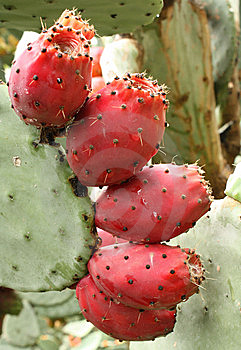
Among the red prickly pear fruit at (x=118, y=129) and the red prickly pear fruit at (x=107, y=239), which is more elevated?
the red prickly pear fruit at (x=118, y=129)

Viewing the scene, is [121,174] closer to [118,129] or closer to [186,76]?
[118,129]

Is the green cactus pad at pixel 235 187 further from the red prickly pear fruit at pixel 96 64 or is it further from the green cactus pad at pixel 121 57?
the red prickly pear fruit at pixel 96 64

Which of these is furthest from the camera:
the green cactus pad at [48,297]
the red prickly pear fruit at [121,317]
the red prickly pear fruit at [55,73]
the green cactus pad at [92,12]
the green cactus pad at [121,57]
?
the green cactus pad at [48,297]

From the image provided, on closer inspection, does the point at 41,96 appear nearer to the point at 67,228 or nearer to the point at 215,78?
the point at 67,228

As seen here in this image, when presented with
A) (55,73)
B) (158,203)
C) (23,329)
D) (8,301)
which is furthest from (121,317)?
(8,301)

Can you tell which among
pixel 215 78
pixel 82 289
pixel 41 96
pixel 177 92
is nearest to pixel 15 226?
pixel 82 289

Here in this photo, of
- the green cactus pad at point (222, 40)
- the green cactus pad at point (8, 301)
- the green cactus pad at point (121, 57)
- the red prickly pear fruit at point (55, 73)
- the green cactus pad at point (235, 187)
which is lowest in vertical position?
the green cactus pad at point (8, 301)

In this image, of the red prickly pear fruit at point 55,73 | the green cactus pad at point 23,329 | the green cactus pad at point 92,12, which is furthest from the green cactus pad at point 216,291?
the green cactus pad at point 23,329
